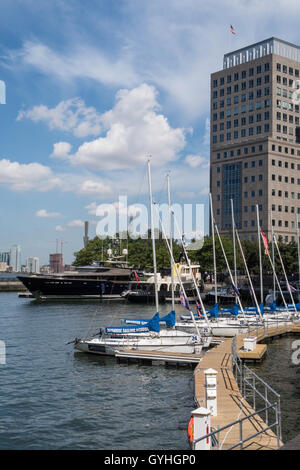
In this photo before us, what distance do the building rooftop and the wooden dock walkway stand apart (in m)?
142

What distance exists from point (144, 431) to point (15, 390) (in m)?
10.0

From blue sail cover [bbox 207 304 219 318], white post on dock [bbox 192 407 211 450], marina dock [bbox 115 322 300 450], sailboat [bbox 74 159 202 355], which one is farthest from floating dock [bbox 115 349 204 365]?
white post on dock [bbox 192 407 211 450]

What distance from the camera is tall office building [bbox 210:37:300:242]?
14488cm

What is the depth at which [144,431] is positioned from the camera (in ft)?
66.7

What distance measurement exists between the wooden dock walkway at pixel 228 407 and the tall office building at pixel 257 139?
113826mm

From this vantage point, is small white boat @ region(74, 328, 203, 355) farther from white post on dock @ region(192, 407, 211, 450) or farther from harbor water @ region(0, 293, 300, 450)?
white post on dock @ region(192, 407, 211, 450)

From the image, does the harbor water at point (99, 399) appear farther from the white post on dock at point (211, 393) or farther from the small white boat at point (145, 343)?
the white post on dock at point (211, 393)

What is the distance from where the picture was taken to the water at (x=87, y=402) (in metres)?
19.5

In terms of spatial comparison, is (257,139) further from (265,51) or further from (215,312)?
(215,312)

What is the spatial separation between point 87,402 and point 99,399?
Result: 837 mm

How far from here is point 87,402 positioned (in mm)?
24781

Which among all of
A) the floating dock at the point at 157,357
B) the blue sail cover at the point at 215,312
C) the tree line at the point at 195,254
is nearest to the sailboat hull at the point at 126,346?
the floating dock at the point at 157,357
